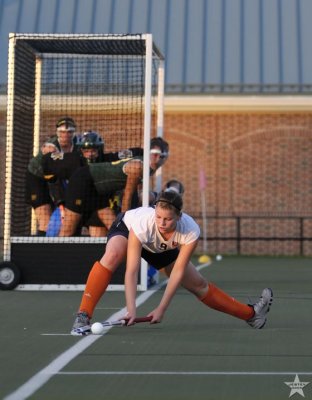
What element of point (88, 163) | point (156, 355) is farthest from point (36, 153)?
point (156, 355)

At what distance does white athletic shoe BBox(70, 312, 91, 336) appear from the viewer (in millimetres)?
9969

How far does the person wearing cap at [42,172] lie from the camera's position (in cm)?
1622

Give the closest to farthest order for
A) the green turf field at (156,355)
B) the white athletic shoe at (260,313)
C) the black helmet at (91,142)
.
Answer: the green turf field at (156,355), the white athletic shoe at (260,313), the black helmet at (91,142)

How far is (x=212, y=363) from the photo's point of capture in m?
8.31

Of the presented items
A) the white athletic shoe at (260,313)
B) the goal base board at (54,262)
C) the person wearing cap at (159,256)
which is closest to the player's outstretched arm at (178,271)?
the person wearing cap at (159,256)

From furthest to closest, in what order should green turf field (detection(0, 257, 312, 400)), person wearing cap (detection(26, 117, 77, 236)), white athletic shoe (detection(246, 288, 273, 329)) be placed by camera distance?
person wearing cap (detection(26, 117, 77, 236))
white athletic shoe (detection(246, 288, 273, 329))
green turf field (detection(0, 257, 312, 400))

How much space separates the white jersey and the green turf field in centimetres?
76

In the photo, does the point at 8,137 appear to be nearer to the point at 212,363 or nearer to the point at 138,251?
the point at 138,251

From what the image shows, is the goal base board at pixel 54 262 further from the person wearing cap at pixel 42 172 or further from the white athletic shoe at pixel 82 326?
the white athletic shoe at pixel 82 326

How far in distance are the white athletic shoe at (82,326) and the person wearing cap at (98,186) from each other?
5198 mm

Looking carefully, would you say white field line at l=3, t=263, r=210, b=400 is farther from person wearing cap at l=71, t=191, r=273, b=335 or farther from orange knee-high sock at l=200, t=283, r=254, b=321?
orange knee-high sock at l=200, t=283, r=254, b=321

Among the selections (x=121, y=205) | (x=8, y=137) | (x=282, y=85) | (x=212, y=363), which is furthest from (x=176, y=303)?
(x=282, y=85)

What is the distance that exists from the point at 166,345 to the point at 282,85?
20009 millimetres

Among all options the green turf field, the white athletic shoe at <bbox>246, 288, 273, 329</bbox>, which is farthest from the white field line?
the white athletic shoe at <bbox>246, 288, 273, 329</bbox>
